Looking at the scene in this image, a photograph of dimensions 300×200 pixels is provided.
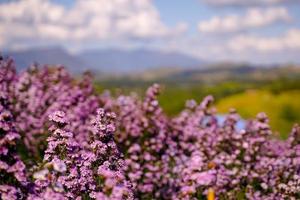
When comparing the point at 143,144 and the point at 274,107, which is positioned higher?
the point at 274,107

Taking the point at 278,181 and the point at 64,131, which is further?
the point at 278,181

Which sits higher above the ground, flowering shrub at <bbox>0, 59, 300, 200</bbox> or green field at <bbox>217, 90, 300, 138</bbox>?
green field at <bbox>217, 90, 300, 138</bbox>

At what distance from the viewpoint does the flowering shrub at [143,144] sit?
11643 millimetres

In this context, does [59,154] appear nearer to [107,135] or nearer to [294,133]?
A: [107,135]

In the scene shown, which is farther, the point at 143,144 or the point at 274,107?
the point at 274,107

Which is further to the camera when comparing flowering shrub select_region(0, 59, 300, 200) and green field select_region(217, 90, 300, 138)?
green field select_region(217, 90, 300, 138)

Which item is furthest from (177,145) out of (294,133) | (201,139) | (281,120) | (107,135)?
(281,120)

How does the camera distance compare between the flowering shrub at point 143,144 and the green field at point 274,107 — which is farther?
the green field at point 274,107

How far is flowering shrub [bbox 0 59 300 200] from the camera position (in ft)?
38.2

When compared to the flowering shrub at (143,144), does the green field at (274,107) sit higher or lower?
higher

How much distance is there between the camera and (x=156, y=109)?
71.3 feet

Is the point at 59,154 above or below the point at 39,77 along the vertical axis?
below

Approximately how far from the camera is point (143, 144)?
68.4 feet

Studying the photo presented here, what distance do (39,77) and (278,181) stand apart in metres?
12.4
